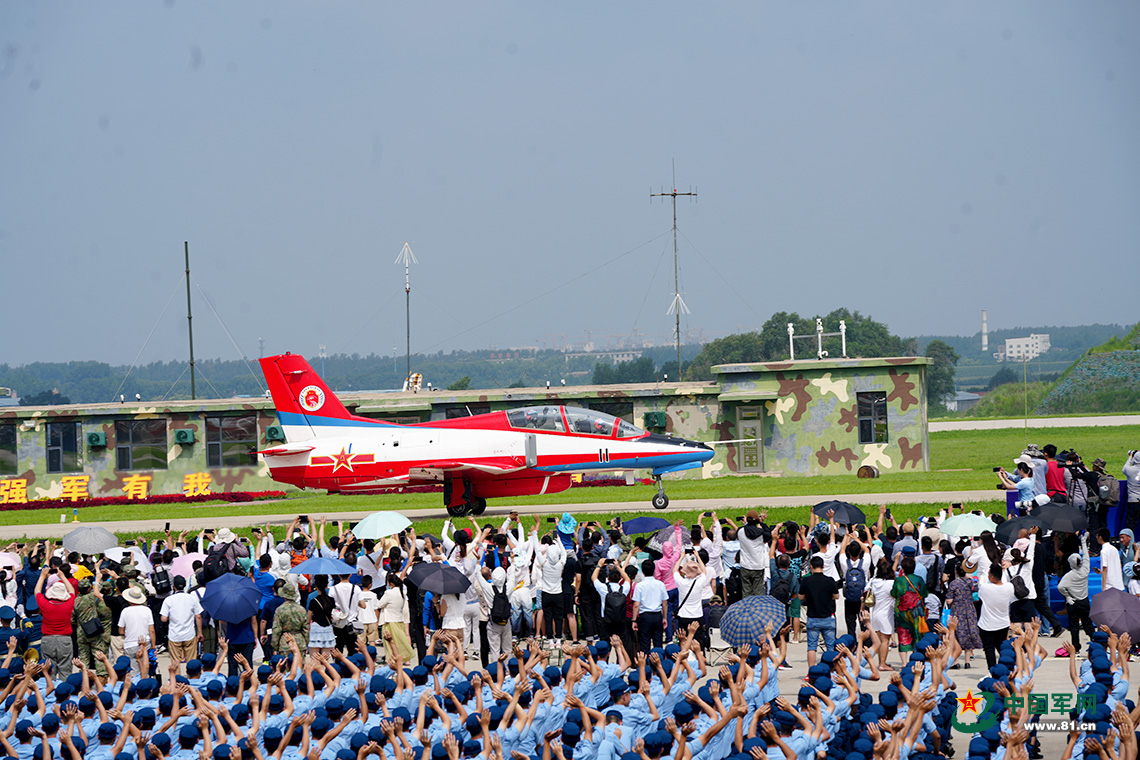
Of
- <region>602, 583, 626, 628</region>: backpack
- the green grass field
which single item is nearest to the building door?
the green grass field

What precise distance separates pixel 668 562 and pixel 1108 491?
29.0 ft

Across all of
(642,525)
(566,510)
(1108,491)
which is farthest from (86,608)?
(566,510)

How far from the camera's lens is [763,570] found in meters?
16.0

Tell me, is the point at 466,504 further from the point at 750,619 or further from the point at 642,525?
the point at 750,619

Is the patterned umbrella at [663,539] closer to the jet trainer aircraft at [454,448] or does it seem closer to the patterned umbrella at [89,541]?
the patterned umbrella at [89,541]

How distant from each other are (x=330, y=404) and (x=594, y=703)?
851 inches

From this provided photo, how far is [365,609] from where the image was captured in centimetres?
1466

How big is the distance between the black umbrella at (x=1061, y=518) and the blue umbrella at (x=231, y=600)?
1124cm

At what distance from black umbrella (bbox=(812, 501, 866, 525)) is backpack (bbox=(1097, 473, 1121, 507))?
14.3 feet

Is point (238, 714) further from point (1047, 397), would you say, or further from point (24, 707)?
point (1047, 397)

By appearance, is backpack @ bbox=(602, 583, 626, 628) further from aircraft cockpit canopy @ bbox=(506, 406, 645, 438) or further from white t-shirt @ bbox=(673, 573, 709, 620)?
aircraft cockpit canopy @ bbox=(506, 406, 645, 438)

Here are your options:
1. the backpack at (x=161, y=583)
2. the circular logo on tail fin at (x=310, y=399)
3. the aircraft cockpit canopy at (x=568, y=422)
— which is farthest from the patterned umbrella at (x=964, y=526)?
the circular logo on tail fin at (x=310, y=399)

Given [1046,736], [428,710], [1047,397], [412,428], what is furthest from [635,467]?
[1047,397]

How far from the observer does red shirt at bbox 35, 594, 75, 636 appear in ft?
46.1
